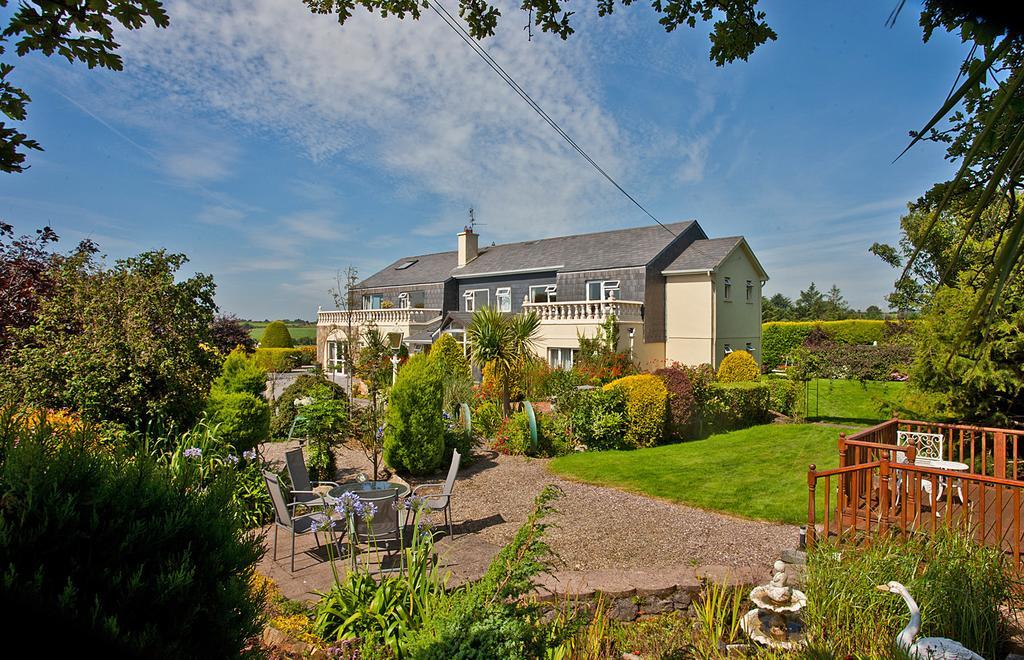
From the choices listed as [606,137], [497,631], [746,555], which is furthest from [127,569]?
[606,137]

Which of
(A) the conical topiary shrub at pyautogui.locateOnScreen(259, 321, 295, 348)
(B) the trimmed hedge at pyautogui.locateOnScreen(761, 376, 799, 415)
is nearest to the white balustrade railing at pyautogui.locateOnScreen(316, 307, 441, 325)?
(A) the conical topiary shrub at pyautogui.locateOnScreen(259, 321, 295, 348)

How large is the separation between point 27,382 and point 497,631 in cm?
806

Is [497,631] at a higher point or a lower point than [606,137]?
lower

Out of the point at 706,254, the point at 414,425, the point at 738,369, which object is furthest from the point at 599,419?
the point at 706,254

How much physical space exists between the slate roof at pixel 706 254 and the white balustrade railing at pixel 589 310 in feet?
9.58

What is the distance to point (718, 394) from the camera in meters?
15.4

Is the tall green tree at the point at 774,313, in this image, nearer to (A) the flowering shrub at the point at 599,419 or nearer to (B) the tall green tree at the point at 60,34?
(A) the flowering shrub at the point at 599,419

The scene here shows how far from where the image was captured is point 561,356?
22.3 meters

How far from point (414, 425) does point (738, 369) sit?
1452 centimetres

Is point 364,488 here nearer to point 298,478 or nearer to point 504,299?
point 298,478

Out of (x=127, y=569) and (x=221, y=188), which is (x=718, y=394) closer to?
(x=221, y=188)

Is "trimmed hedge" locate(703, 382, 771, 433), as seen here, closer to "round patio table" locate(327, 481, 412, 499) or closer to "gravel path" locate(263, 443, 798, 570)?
"gravel path" locate(263, 443, 798, 570)

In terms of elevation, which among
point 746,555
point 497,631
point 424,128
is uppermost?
point 424,128

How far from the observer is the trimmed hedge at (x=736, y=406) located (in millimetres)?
14977
